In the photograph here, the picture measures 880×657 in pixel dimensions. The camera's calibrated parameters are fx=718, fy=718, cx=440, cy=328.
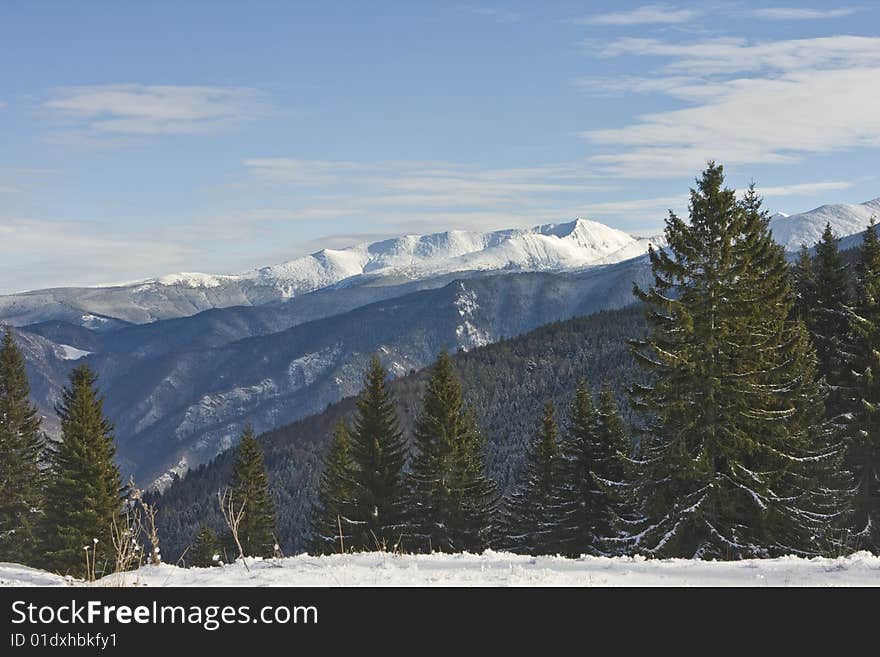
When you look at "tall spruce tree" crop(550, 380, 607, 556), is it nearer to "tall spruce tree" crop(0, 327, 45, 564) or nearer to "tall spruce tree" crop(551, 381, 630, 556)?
"tall spruce tree" crop(551, 381, 630, 556)

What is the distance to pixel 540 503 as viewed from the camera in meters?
36.6

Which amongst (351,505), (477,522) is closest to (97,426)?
(351,505)

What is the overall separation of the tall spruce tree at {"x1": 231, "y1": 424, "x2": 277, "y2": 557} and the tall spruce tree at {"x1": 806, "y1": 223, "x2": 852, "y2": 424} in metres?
32.3

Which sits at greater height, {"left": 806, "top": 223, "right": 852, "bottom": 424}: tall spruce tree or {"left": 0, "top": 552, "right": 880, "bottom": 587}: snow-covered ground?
{"left": 806, "top": 223, "right": 852, "bottom": 424}: tall spruce tree

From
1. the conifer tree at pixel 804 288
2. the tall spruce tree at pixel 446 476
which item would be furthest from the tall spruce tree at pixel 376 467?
the conifer tree at pixel 804 288

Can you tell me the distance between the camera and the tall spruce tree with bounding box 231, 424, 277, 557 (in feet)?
147

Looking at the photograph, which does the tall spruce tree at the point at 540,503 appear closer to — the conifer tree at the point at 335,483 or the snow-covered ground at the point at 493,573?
the conifer tree at the point at 335,483

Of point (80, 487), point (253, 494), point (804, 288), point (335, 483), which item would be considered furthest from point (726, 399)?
point (253, 494)

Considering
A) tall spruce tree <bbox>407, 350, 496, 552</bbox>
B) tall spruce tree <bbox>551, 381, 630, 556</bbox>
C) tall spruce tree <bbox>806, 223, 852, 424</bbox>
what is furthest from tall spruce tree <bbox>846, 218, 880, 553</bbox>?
tall spruce tree <bbox>407, 350, 496, 552</bbox>

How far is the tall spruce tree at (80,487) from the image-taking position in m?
32.2

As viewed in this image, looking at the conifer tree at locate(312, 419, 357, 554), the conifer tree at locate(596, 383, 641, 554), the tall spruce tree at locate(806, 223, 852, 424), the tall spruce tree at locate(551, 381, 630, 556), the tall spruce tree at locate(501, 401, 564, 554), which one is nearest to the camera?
the tall spruce tree at locate(806, 223, 852, 424)

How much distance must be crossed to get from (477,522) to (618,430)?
325 inches
